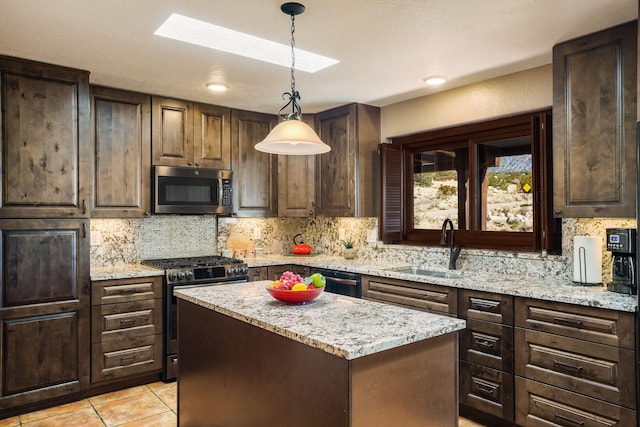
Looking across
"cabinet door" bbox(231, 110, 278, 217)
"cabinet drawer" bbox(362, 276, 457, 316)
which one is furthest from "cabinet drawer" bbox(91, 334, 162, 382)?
"cabinet drawer" bbox(362, 276, 457, 316)

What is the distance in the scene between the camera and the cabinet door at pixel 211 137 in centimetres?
417

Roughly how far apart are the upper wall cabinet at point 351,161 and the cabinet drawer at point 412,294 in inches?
32.9

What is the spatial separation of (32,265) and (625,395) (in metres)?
3.76

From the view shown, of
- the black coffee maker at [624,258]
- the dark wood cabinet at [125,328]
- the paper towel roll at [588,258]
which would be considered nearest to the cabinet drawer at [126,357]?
the dark wood cabinet at [125,328]

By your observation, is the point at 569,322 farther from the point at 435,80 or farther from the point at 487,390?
the point at 435,80

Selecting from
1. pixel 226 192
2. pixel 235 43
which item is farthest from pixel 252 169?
pixel 235 43

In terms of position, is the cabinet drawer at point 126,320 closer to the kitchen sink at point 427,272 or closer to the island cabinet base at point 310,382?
the island cabinet base at point 310,382

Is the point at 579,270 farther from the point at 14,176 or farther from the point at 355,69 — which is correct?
the point at 14,176

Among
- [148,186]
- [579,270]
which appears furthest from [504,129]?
[148,186]

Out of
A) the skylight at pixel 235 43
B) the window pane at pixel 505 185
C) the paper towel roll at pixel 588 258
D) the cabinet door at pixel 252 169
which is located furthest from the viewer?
the cabinet door at pixel 252 169

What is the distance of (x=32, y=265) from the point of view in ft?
10.3

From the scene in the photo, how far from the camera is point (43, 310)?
3.16 m

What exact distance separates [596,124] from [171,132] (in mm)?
3299

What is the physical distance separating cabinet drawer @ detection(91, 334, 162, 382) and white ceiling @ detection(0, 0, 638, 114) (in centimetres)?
208
